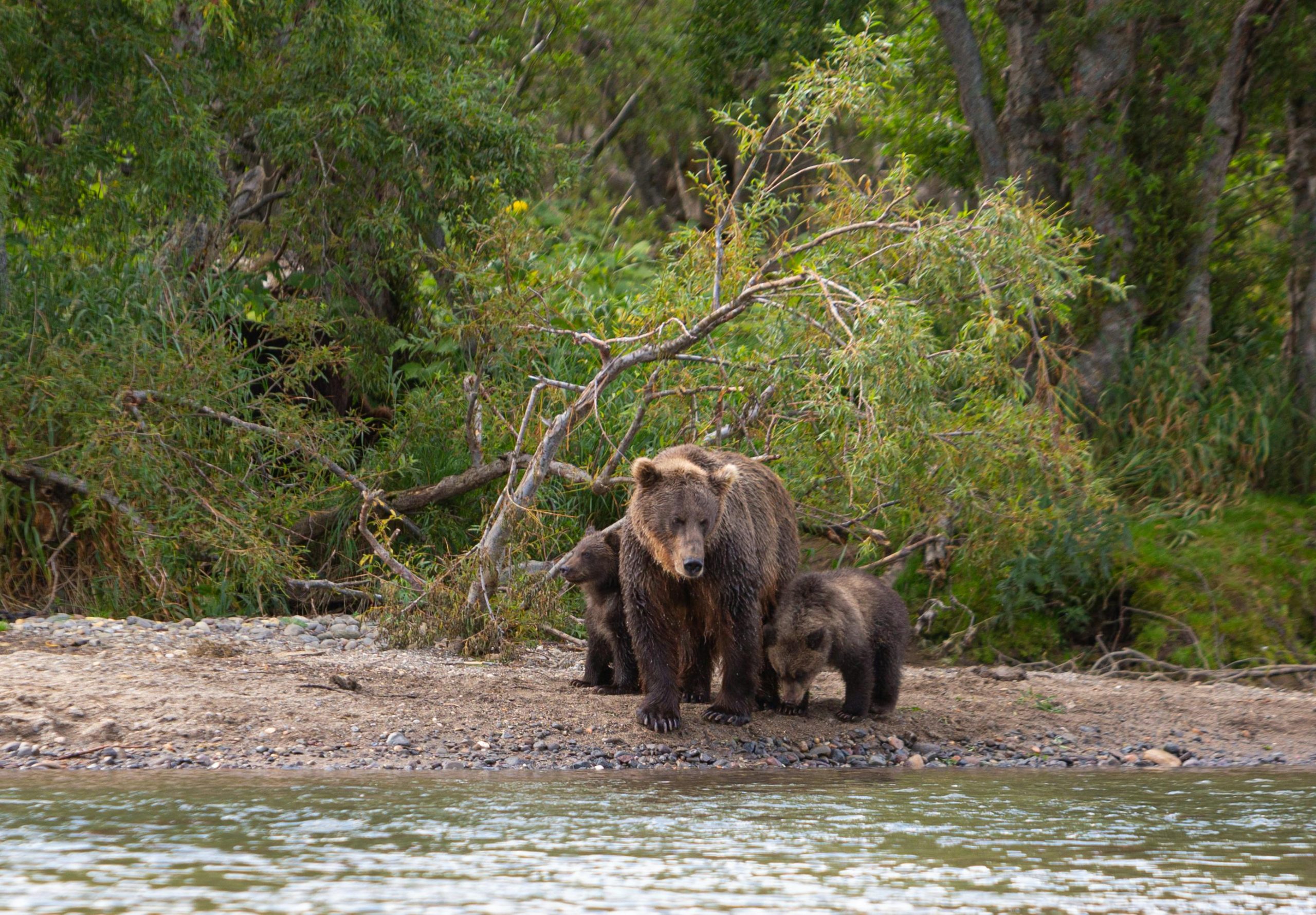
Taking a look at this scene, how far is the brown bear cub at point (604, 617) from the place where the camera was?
8.27m

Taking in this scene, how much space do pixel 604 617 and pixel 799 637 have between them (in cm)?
126

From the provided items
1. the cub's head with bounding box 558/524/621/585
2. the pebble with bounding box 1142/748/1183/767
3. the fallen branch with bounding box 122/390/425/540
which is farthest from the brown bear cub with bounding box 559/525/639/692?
the pebble with bounding box 1142/748/1183/767

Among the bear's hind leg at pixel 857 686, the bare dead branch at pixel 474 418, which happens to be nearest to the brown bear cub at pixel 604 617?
the bear's hind leg at pixel 857 686

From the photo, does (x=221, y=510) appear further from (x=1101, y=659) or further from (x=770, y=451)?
(x=1101, y=659)

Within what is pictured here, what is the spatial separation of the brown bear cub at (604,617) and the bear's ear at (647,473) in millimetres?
963

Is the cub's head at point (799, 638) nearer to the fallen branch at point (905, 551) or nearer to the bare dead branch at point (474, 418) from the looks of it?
the fallen branch at point (905, 551)

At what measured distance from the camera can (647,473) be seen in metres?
7.34

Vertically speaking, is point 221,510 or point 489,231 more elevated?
point 489,231

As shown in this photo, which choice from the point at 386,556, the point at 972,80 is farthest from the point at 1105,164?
the point at 386,556

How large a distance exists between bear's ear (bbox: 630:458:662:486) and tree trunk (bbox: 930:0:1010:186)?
6.26 meters

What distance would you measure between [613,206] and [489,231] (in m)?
12.0

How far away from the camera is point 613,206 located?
925 inches

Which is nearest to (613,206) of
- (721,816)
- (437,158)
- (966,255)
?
(437,158)

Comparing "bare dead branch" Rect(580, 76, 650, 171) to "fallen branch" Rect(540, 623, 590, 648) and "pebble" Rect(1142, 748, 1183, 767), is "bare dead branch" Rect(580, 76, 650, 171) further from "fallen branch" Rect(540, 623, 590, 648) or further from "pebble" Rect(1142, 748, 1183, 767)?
"pebble" Rect(1142, 748, 1183, 767)
